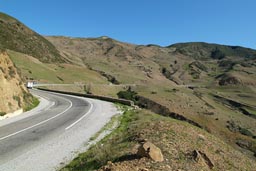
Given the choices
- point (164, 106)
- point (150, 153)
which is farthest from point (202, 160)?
point (164, 106)

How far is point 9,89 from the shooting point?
91.7ft

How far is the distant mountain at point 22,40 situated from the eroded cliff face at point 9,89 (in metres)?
91.1

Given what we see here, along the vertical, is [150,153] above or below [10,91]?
above

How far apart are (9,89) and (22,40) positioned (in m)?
110

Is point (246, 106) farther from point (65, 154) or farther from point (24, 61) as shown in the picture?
point (65, 154)

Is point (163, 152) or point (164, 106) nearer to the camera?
point (163, 152)

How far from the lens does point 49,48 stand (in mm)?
149500

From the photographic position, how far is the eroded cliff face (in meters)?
25.6

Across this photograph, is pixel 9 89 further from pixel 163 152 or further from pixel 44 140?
pixel 163 152

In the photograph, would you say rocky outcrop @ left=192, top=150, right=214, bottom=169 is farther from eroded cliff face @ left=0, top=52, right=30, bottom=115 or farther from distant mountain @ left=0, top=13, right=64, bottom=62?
distant mountain @ left=0, top=13, right=64, bottom=62

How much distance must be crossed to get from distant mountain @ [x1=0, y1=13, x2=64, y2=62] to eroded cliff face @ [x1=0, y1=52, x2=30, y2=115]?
299 feet

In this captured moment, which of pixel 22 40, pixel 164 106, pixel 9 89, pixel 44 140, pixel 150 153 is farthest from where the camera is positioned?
pixel 22 40

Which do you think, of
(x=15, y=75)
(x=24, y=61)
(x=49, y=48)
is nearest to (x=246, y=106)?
(x=24, y=61)

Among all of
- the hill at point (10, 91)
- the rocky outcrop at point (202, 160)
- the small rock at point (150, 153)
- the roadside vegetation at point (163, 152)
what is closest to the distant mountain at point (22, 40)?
the hill at point (10, 91)
